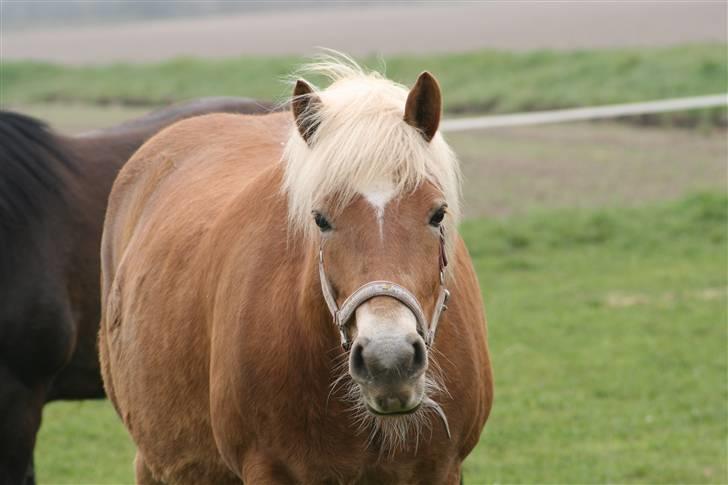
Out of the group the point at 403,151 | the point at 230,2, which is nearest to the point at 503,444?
the point at 403,151

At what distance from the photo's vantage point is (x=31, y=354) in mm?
4887

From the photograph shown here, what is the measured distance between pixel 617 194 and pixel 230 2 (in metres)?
34.6

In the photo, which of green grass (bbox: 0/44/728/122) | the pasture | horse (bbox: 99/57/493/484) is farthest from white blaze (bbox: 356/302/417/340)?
green grass (bbox: 0/44/728/122)

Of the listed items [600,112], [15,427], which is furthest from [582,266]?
[15,427]

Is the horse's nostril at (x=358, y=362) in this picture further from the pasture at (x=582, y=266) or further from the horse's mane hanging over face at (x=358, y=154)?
the pasture at (x=582, y=266)

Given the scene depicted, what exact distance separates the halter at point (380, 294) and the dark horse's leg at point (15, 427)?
2.22 meters

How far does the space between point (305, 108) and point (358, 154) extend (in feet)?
0.86

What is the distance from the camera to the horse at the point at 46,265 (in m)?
4.84

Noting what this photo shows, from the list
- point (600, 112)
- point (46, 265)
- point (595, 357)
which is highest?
point (46, 265)

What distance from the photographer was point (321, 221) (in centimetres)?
296

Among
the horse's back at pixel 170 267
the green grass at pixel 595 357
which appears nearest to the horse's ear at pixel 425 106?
the horse's back at pixel 170 267

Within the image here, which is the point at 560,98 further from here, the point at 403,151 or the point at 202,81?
the point at 403,151

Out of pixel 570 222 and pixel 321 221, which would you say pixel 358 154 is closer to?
pixel 321 221

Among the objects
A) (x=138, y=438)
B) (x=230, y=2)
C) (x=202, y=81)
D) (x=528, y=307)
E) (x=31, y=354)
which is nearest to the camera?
(x=138, y=438)
